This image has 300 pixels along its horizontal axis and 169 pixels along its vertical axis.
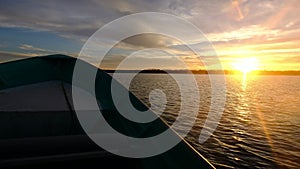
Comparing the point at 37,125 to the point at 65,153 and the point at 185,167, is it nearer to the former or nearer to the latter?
the point at 65,153

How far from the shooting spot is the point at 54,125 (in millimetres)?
5191

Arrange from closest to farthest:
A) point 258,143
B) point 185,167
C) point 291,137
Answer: point 185,167
point 258,143
point 291,137

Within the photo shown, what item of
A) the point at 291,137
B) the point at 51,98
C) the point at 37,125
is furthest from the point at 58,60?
the point at 291,137

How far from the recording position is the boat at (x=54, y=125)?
317cm

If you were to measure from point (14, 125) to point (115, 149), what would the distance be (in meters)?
2.86

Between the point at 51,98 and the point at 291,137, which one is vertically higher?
the point at 291,137

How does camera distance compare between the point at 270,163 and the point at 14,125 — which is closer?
the point at 14,125

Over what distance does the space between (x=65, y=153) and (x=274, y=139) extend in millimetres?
16282

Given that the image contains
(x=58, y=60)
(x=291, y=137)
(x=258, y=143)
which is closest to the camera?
(x=58, y=60)

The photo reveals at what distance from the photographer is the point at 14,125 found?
493 centimetres

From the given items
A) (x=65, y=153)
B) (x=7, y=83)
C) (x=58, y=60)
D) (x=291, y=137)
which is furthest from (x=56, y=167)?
(x=291, y=137)

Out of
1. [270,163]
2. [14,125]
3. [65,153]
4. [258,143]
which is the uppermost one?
[258,143]

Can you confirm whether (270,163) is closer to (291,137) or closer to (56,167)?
(291,137)

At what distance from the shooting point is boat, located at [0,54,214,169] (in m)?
3.17
